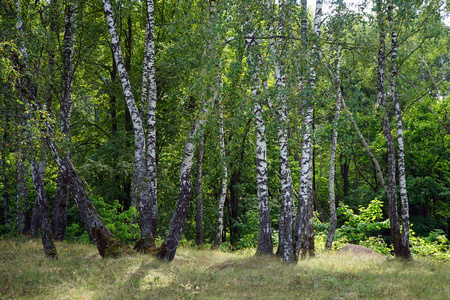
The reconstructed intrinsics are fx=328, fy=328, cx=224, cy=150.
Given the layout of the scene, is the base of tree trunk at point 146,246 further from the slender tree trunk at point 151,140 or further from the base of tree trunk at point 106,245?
the base of tree trunk at point 106,245

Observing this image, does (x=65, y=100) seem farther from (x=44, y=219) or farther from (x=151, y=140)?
(x=44, y=219)

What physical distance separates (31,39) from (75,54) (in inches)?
239

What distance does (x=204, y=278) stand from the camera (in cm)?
837

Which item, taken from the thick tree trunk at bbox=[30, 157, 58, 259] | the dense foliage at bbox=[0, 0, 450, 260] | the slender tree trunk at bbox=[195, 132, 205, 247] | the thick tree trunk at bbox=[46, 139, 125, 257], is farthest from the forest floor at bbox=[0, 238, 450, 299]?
the slender tree trunk at bbox=[195, 132, 205, 247]

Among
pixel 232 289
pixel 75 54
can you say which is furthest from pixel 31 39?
pixel 232 289

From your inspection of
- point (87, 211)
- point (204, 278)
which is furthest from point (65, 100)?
point (204, 278)

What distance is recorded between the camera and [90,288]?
23.0 feet

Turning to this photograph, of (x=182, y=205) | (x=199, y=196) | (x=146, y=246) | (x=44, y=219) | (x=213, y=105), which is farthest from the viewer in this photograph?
(x=199, y=196)

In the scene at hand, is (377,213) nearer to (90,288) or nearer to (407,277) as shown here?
(407,277)

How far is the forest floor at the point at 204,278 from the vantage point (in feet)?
22.7

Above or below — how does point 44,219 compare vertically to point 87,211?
below

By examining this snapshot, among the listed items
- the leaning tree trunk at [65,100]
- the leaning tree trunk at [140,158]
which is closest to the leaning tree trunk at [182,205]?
the leaning tree trunk at [140,158]

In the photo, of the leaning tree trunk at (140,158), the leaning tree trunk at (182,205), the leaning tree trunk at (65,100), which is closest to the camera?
the leaning tree trunk at (182,205)

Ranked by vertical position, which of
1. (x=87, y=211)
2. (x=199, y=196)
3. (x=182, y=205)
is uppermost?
(x=199, y=196)
